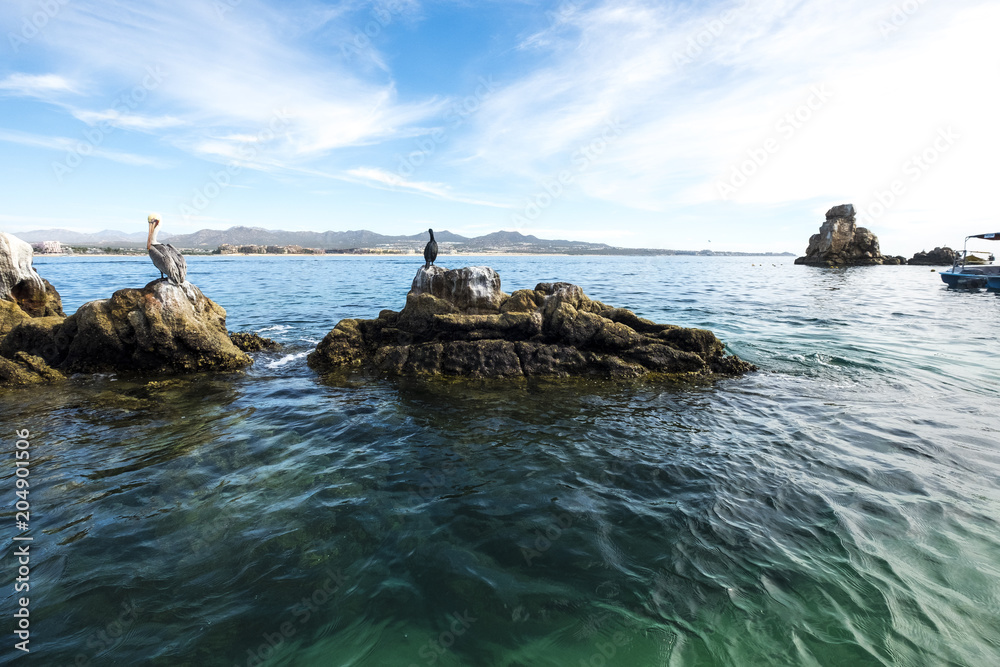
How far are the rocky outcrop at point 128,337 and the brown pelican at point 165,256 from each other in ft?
1.02

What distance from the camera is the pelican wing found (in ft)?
36.4

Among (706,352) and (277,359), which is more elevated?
(706,352)

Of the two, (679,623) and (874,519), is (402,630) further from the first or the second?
(874,519)

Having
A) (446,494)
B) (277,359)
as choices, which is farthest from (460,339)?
(446,494)

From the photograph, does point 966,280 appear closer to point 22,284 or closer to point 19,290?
point 22,284

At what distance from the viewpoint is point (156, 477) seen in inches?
238

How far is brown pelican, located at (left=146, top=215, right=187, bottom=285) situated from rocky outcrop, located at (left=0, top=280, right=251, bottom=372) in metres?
0.31

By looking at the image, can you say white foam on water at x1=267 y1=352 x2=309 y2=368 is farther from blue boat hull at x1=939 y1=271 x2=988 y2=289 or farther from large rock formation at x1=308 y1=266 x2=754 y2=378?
blue boat hull at x1=939 y1=271 x2=988 y2=289

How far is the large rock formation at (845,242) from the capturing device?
80.5m

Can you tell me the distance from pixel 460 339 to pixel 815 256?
105 metres

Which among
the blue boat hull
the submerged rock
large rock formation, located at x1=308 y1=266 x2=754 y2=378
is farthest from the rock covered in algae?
the blue boat hull

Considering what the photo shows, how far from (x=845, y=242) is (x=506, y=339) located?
99.9 meters

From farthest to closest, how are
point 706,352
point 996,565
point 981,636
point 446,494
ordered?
point 706,352, point 446,494, point 996,565, point 981,636

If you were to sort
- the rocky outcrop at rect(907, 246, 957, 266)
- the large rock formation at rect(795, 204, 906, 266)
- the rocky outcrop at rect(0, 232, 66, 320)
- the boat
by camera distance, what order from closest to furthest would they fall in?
the rocky outcrop at rect(0, 232, 66, 320)
the boat
the large rock formation at rect(795, 204, 906, 266)
the rocky outcrop at rect(907, 246, 957, 266)
